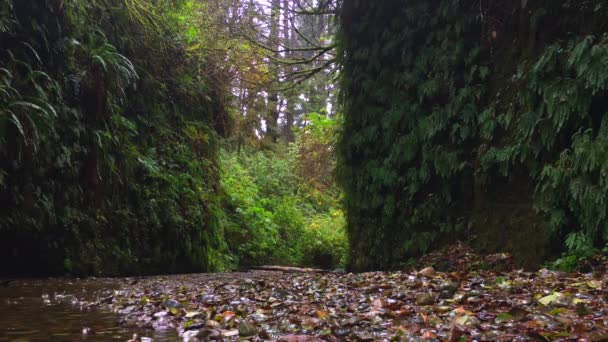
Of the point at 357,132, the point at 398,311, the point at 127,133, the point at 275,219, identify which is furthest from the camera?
the point at 275,219

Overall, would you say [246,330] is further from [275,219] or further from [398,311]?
[275,219]

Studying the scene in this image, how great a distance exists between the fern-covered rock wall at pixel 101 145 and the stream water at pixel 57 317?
1287 millimetres

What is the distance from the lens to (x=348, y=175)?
870 cm

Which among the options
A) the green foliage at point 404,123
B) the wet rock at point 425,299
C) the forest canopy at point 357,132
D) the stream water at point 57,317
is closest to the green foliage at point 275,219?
the forest canopy at point 357,132

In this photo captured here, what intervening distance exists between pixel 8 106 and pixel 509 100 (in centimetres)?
579

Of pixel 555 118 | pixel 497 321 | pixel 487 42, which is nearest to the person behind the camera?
pixel 497 321

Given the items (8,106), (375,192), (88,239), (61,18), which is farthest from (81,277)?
(375,192)

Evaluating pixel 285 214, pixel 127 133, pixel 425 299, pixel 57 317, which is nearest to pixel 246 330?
pixel 425 299

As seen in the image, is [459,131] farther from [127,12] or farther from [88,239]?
[127,12]

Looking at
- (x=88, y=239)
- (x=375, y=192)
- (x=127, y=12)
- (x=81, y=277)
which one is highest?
(x=127, y=12)

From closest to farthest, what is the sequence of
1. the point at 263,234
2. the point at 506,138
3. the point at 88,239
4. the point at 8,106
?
the point at 8,106, the point at 506,138, the point at 88,239, the point at 263,234

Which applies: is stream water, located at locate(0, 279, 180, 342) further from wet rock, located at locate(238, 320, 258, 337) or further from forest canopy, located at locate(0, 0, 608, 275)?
forest canopy, located at locate(0, 0, 608, 275)

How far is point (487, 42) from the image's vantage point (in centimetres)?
666

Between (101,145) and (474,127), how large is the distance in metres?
5.23
